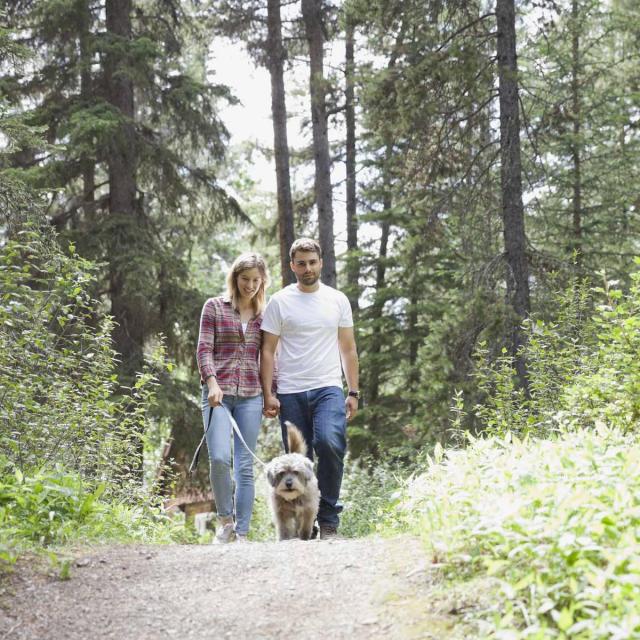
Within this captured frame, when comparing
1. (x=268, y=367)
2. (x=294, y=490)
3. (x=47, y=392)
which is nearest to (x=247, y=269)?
(x=268, y=367)

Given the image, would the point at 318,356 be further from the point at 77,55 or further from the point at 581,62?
the point at 581,62

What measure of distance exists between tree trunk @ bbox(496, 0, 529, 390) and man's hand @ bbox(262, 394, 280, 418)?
4.50 meters

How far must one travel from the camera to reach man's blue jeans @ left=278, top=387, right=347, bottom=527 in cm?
638

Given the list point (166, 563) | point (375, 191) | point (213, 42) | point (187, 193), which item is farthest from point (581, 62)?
point (166, 563)

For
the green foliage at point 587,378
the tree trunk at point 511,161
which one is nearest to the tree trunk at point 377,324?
the tree trunk at point 511,161

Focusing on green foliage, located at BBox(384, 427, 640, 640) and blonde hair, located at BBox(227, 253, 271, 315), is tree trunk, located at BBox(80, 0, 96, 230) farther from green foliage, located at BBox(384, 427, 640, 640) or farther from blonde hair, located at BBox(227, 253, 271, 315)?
green foliage, located at BBox(384, 427, 640, 640)

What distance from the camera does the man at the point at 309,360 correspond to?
6402 mm

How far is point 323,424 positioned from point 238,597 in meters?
2.33

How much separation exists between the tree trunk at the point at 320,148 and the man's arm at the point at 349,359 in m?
8.26

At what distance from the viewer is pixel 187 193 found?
1466 cm

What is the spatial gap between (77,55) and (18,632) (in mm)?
11751

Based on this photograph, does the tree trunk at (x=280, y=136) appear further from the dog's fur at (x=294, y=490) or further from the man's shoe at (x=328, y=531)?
the dog's fur at (x=294, y=490)

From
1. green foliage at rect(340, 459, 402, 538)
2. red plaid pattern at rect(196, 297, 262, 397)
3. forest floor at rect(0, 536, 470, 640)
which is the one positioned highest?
red plaid pattern at rect(196, 297, 262, 397)

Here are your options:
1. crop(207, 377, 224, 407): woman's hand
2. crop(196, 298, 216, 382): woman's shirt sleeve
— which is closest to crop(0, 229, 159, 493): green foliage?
crop(196, 298, 216, 382): woman's shirt sleeve
